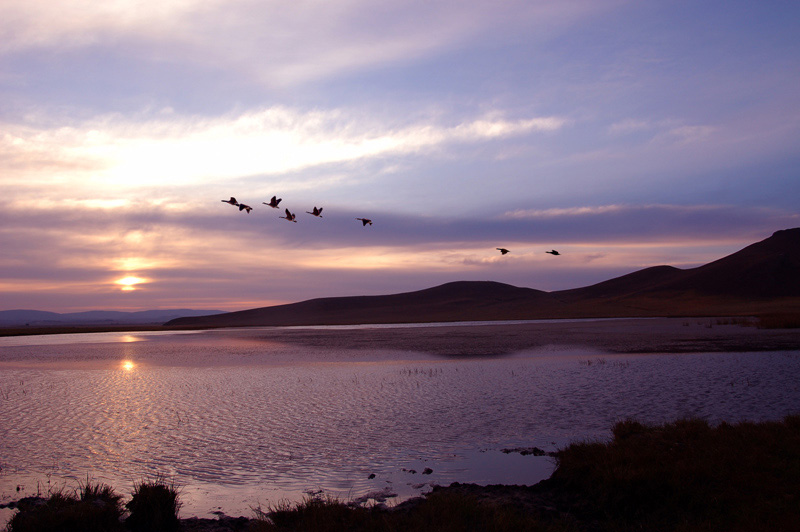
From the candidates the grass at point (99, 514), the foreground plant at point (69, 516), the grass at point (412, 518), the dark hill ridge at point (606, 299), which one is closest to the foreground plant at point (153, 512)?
the grass at point (99, 514)

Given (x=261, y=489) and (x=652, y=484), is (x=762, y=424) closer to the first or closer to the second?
(x=652, y=484)

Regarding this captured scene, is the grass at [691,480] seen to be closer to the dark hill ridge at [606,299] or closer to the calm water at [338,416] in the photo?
the calm water at [338,416]

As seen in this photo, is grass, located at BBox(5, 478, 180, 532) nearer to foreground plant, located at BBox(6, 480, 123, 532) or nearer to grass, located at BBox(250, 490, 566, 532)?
foreground plant, located at BBox(6, 480, 123, 532)

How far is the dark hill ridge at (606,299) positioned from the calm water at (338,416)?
3007 inches

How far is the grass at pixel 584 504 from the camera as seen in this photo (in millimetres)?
7480

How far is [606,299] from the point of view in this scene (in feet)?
416

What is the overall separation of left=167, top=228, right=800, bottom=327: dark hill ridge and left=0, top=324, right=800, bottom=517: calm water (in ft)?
251

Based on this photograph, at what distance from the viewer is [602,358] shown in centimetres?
2775

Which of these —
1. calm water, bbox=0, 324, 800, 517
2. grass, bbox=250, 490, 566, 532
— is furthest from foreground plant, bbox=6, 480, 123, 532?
grass, bbox=250, 490, 566, 532

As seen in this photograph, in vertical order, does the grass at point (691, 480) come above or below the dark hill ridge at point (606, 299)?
below

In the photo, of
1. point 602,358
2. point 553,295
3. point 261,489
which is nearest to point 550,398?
point 261,489

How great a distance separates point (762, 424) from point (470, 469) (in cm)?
577

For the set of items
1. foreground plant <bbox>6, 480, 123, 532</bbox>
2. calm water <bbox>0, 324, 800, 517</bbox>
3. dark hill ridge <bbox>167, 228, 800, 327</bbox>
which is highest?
dark hill ridge <bbox>167, 228, 800, 327</bbox>

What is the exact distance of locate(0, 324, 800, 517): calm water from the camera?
34.8 feet
